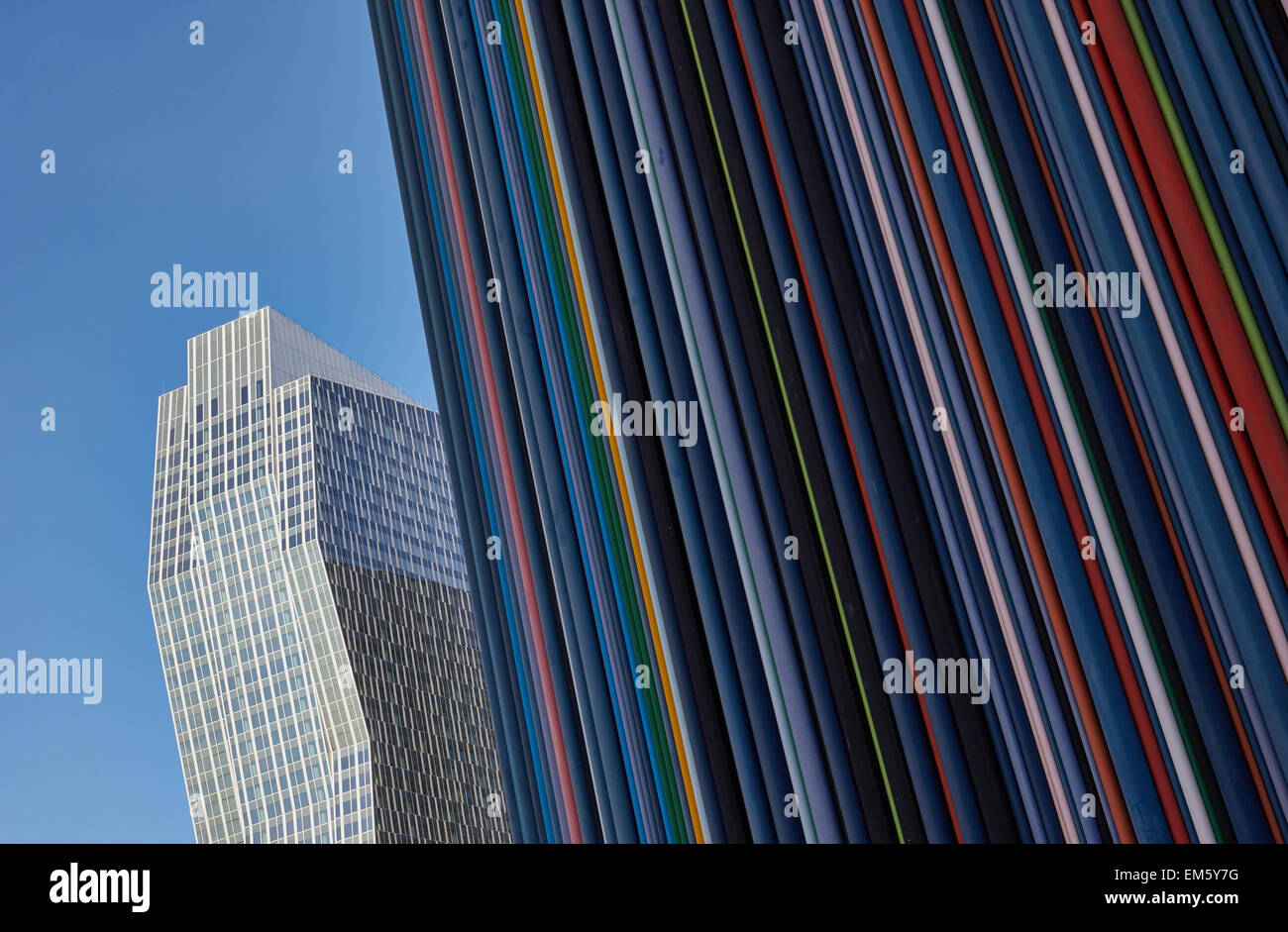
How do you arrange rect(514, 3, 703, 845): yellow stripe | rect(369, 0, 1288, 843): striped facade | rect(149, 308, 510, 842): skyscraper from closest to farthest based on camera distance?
1. rect(369, 0, 1288, 843): striped facade
2. rect(514, 3, 703, 845): yellow stripe
3. rect(149, 308, 510, 842): skyscraper

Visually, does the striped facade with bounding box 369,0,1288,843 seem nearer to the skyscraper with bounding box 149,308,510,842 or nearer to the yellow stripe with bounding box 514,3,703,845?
the yellow stripe with bounding box 514,3,703,845

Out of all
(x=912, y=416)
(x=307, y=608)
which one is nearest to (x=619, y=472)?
(x=912, y=416)

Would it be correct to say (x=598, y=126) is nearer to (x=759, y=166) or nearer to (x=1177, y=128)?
(x=759, y=166)

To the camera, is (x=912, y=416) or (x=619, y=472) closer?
(x=912, y=416)

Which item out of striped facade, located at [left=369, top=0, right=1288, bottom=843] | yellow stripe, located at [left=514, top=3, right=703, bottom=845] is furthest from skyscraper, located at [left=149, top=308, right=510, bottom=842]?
striped facade, located at [left=369, top=0, right=1288, bottom=843]

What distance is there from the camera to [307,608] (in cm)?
5038

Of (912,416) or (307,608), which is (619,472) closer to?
(912,416)

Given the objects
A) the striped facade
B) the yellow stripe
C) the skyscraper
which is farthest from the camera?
the skyscraper

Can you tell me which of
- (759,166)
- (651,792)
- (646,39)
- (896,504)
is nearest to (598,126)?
(646,39)

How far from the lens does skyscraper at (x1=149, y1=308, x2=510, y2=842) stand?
4941cm

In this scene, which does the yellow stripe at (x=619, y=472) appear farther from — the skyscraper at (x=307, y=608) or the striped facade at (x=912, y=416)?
the skyscraper at (x=307, y=608)

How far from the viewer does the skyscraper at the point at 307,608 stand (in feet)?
162

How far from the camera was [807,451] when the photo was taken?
1.89 meters
